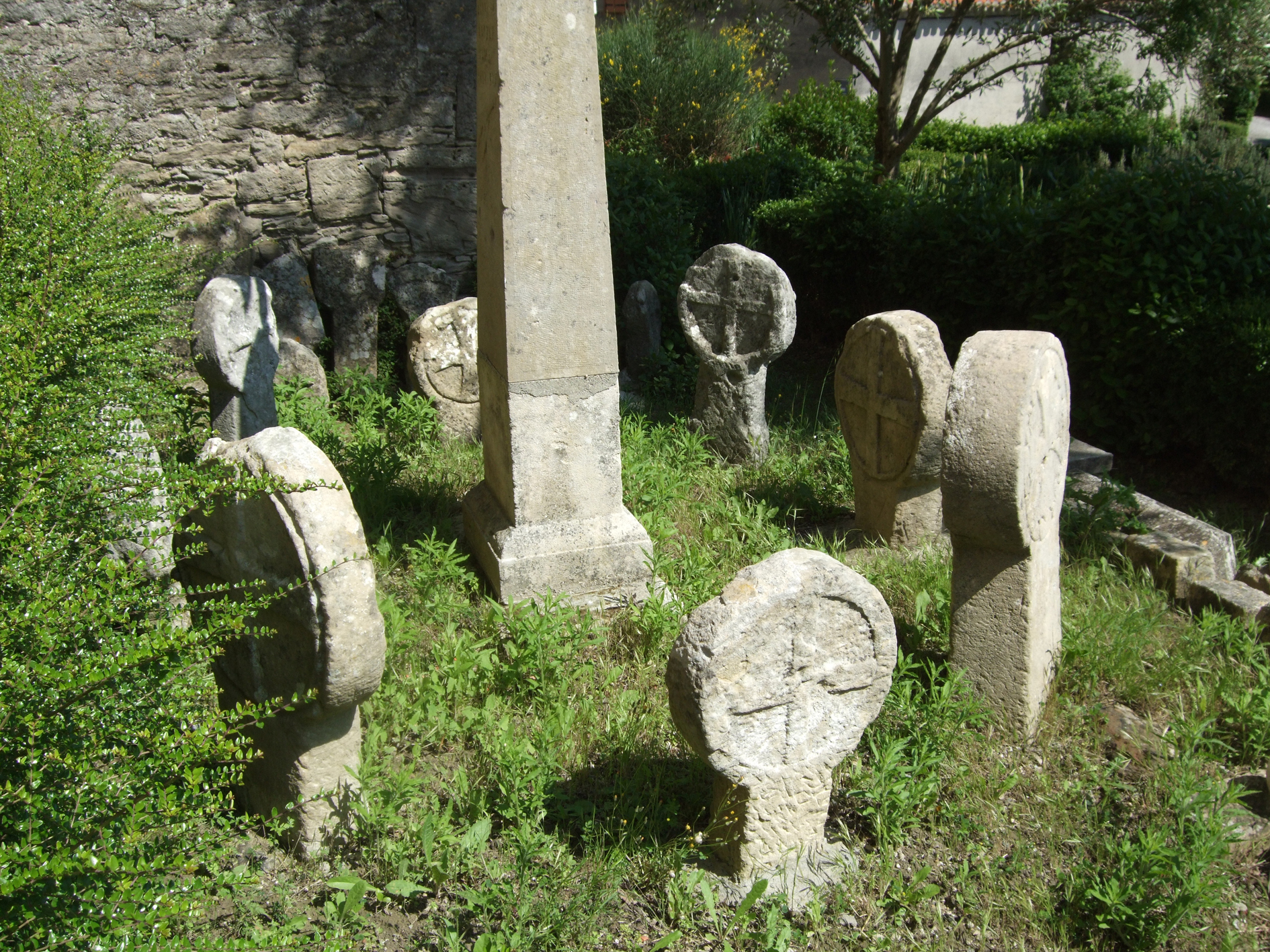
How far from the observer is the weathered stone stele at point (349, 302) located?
681 cm

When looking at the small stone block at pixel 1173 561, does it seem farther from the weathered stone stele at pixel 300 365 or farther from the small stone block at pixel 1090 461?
the weathered stone stele at pixel 300 365

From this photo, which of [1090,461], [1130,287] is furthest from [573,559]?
[1130,287]

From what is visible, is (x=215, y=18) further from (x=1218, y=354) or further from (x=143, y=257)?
(x=1218, y=354)

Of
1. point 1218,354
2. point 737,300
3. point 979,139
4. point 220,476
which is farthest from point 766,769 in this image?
point 979,139

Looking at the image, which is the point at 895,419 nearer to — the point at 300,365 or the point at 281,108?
the point at 300,365

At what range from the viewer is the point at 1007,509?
2869 mm

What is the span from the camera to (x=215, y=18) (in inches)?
248

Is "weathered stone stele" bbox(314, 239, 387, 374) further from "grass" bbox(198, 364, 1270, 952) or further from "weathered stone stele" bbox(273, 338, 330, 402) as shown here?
"grass" bbox(198, 364, 1270, 952)

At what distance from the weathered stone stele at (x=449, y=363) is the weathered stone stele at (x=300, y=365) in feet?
2.39

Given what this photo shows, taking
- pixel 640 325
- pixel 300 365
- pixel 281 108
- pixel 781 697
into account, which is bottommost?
pixel 781 697

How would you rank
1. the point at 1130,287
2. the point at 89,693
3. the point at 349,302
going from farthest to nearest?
1. the point at 349,302
2. the point at 1130,287
3. the point at 89,693

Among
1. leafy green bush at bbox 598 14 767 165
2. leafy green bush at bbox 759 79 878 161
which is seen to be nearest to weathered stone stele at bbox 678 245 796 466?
leafy green bush at bbox 598 14 767 165

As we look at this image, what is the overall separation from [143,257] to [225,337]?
0.61 m

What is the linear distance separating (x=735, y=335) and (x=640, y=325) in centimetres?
146
